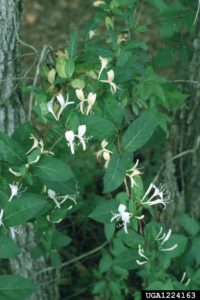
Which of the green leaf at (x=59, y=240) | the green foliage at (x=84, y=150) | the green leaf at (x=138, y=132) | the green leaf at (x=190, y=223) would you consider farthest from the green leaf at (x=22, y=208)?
the green leaf at (x=190, y=223)

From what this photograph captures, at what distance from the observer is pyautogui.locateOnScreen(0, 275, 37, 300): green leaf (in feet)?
4.47

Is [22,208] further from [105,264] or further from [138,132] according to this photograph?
[105,264]

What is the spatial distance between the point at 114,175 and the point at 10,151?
0.25m

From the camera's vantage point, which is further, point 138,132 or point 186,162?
point 186,162

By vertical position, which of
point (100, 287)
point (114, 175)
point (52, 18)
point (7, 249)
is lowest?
point (100, 287)

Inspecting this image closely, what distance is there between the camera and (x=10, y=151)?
135cm

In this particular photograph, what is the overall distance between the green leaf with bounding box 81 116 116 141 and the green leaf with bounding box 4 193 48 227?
0.20 meters

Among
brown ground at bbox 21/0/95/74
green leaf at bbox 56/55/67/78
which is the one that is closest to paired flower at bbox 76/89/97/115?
green leaf at bbox 56/55/67/78

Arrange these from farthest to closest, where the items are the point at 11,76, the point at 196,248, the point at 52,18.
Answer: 1. the point at 52,18
2. the point at 196,248
3. the point at 11,76

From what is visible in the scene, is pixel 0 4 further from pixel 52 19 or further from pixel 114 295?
pixel 52 19

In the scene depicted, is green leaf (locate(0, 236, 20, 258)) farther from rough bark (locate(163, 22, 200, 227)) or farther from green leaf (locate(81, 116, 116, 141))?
rough bark (locate(163, 22, 200, 227))

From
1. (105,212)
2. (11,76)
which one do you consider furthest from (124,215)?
(11,76)

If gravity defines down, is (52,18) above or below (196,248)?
above

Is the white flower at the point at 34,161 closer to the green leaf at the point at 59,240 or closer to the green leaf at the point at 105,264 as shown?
the green leaf at the point at 59,240
